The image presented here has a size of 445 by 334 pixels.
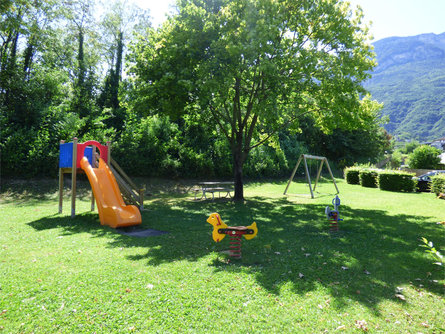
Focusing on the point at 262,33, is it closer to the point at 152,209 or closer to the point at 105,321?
the point at 152,209

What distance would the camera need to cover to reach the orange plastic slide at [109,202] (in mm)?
8359

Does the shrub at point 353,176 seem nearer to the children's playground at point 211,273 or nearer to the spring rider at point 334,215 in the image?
the children's playground at point 211,273

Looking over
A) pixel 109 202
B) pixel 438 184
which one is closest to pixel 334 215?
pixel 109 202

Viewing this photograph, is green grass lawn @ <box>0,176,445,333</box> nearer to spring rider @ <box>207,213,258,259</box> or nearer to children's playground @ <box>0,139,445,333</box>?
children's playground @ <box>0,139,445,333</box>

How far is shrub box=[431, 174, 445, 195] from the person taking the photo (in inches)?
612

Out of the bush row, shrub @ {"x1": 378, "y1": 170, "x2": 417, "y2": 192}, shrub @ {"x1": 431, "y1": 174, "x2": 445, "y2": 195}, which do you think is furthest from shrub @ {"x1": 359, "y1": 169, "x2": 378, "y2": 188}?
shrub @ {"x1": 431, "y1": 174, "x2": 445, "y2": 195}

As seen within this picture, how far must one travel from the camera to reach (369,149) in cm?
3444

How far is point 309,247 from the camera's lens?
634 cm

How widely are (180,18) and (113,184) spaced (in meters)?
7.74

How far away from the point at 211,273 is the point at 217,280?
31cm

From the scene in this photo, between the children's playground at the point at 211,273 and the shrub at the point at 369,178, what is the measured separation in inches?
456

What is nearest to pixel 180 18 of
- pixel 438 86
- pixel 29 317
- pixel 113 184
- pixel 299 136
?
pixel 113 184

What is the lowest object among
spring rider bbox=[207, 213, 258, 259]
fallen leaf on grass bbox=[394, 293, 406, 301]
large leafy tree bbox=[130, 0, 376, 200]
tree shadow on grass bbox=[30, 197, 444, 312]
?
fallen leaf on grass bbox=[394, 293, 406, 301]

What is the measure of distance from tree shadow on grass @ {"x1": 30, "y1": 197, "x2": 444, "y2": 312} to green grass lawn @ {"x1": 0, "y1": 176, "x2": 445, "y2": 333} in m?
0.03
